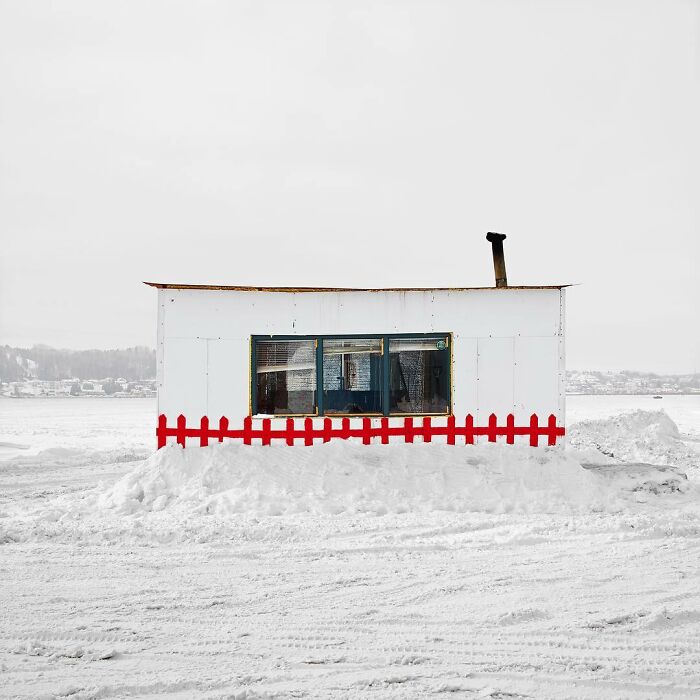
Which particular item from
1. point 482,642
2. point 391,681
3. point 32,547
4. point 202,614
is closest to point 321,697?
point 391,681

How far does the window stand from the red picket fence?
0.99 feet

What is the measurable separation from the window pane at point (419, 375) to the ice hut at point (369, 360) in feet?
0.06

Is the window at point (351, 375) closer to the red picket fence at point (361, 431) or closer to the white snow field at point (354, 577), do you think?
the red picket fence at point (361, 431)

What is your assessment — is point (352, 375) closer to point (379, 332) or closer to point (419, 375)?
point (379, 332)

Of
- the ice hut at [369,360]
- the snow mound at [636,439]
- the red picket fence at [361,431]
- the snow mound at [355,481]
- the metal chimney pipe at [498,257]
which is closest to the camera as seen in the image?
the snow mound at [355,481]

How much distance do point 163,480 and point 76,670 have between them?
6276mm

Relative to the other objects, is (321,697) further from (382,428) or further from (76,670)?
(382,428)

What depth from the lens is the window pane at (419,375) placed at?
1196 cm

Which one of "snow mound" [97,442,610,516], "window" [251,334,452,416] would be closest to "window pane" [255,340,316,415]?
"window" [251,334,452,416]

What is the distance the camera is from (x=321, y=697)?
3.92m

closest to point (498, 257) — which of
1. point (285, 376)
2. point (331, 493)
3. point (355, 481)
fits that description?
point (285, 376)

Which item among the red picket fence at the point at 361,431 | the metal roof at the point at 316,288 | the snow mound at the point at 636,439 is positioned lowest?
the snow mound at the point at 636,439

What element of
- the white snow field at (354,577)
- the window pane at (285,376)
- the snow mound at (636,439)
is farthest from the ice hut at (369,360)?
the snow mound at (636,439)

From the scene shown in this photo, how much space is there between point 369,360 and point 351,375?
42cm
